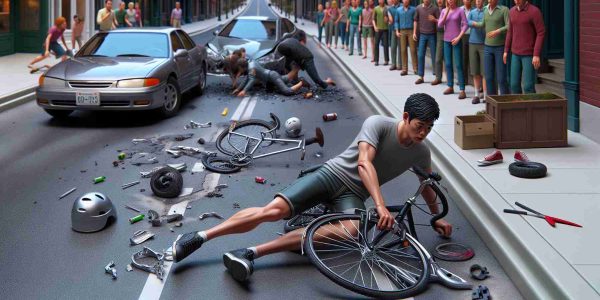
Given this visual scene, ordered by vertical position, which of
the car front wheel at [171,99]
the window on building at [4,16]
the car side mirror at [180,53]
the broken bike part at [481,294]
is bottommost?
the broken bike part at [481,294]

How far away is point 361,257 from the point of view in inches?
200

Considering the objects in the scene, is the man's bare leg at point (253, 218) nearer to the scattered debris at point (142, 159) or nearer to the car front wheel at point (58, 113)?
the scattered debris at point (142, 159)

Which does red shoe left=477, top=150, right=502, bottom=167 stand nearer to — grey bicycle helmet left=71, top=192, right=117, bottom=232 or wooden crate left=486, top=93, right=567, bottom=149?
wooden crate left=486, top=93, right=567, bottom=149

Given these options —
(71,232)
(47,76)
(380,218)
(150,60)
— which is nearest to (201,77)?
(150,60)

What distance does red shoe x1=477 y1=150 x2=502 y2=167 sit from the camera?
7941 mm

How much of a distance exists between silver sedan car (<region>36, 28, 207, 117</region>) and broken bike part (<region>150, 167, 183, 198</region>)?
4.10m

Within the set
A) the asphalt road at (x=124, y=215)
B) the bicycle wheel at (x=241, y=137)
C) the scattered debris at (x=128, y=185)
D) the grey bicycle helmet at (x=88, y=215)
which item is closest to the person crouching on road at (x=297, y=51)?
the asphalt road at (x=124, y=215)

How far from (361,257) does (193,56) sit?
9.60 meters

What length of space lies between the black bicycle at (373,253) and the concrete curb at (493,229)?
42cm

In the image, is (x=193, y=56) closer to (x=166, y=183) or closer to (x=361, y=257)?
(x=166, y=183)

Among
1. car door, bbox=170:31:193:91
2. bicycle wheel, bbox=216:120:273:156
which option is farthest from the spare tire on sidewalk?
car door, bbox=170:31:193:91

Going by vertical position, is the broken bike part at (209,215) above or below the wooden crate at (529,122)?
below

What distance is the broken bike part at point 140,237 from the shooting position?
5734 mm

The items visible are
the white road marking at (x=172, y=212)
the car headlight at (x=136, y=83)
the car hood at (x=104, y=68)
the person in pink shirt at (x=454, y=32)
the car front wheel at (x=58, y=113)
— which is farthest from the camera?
the person in pink shirt at (x=454, y=32)
